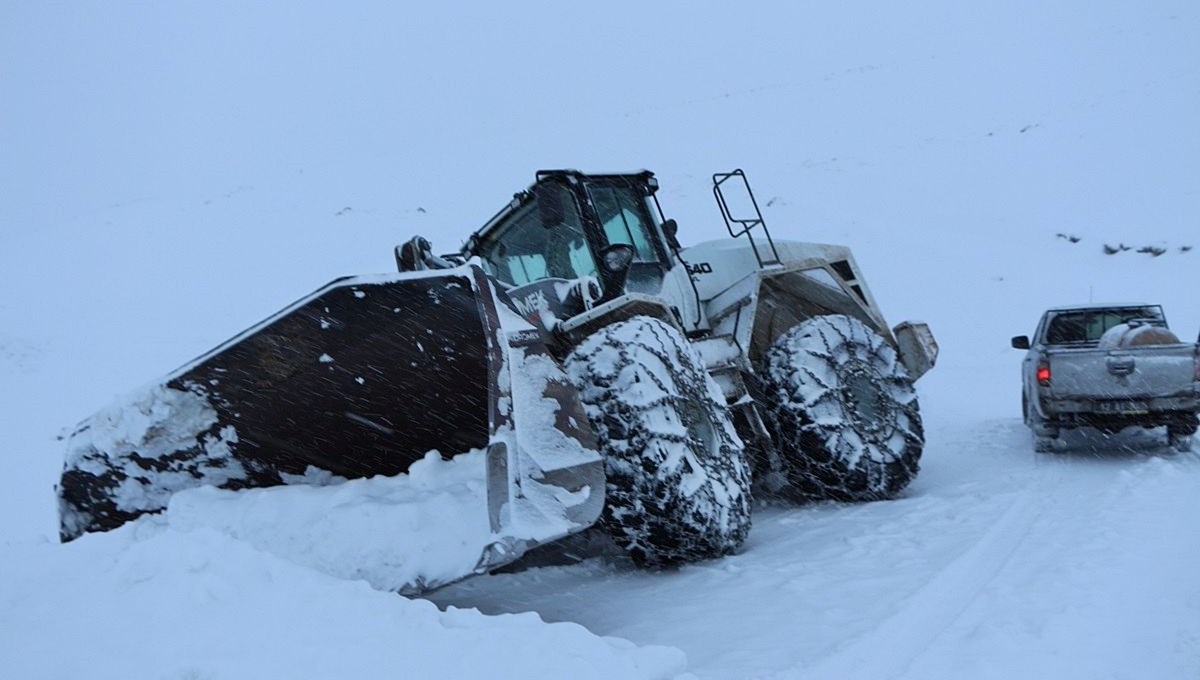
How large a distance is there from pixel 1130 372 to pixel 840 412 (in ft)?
9.84

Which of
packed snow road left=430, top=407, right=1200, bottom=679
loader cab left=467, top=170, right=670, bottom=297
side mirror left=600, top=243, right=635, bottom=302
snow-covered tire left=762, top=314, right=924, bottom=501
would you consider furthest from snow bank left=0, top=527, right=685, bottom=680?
snow-covered tire left=762, top=314, right=924, bottom=501

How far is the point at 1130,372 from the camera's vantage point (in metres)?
7.52

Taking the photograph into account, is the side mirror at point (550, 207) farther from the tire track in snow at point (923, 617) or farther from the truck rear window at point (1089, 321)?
the truck rear window at point (1089, 321)

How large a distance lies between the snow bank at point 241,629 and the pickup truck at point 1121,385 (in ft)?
19.0

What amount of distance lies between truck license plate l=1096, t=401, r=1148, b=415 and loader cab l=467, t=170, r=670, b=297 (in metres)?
3.84

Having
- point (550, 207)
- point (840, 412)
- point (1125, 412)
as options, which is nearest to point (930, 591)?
point (840, 412)

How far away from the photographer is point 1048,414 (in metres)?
7.82

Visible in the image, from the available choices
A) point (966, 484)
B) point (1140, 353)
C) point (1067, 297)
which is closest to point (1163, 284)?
point (1067, 297)

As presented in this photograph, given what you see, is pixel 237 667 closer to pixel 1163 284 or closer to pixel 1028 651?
pixel 1028 651

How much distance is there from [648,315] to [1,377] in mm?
14200

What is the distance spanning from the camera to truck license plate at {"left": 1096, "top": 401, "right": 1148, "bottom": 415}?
7.52 m

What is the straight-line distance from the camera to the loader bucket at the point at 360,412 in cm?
369

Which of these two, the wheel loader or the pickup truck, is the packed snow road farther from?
the pickup truck

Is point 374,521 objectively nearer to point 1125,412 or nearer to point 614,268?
point 614,268
